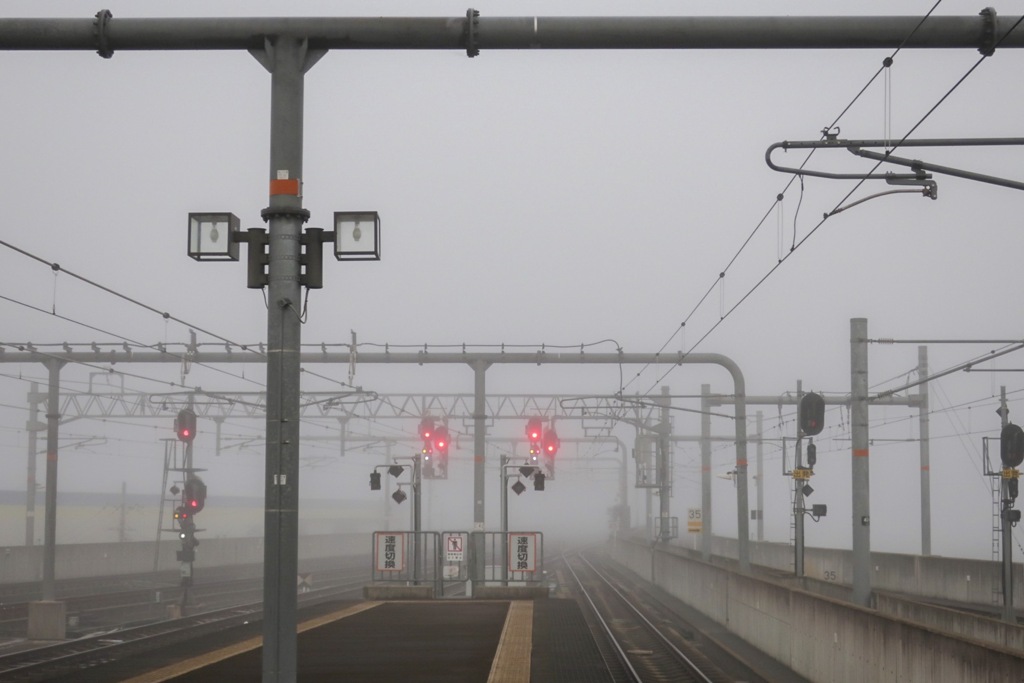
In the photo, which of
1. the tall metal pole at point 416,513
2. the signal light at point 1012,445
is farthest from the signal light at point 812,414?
the tall metal pole at point 416,513

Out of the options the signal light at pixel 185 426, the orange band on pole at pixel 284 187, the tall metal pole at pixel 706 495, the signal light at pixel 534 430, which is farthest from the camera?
the tall metal pole at pixel 706 495

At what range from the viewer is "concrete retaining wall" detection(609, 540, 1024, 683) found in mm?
14195

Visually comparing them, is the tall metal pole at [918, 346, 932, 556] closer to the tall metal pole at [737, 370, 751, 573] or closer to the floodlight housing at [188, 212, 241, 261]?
the tall metal pole at [737, 370, 751, 573]

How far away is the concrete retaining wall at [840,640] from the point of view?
1420 cm

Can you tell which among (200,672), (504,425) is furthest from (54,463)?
(504,425)

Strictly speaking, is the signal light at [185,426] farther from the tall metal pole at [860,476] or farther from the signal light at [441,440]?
the tall metal pole at [860,476]

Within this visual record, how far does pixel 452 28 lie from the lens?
12062 millimetres

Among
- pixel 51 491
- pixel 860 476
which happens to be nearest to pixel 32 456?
pixel 51 491

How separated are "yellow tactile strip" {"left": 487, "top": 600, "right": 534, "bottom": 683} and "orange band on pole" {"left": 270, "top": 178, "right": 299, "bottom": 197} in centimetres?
839

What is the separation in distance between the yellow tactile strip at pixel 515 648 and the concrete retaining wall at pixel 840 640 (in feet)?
16.1

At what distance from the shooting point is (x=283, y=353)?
11.8m

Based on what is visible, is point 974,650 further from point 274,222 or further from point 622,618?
point 622,618

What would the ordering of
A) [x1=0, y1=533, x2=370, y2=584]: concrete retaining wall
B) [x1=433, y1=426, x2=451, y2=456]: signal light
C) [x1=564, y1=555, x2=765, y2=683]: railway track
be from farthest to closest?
[x1=0, y1=533, x2=370, y2=584]: concrete retaining wall < [x1=433, y1=426, x2=451, y2=456]: signal light < [x1=564, y1=555, x2=765, y2=683]: railway track

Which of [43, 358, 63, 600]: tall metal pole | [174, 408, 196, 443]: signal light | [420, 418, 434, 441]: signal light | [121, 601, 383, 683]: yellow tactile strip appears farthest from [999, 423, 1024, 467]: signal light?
[43, 358, 63, 600]: tall metal pole
